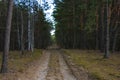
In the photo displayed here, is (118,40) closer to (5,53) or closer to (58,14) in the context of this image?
(58,14)

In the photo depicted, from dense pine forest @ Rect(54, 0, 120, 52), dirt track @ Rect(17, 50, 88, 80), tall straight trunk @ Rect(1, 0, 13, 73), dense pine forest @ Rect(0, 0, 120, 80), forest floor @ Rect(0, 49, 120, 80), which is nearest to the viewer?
dirt track @ Rect(17, 50, 88, 80)

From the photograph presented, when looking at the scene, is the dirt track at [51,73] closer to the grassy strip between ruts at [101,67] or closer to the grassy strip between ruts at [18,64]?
the grassy strip between ruts at [18,64]

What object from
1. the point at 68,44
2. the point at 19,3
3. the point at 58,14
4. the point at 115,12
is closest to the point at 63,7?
the point at 58,14

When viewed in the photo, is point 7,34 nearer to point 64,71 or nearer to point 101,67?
point 64,71

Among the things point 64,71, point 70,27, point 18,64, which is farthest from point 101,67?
point 70,27

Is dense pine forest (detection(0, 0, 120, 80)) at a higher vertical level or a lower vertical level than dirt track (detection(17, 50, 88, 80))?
higher

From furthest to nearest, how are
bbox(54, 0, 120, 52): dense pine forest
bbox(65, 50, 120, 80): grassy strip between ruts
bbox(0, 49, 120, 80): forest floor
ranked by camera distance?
bbox(54, 0, 120, 52): dense pine forest → bbox(65, 50, 120, 80): grassy strip between ruts → bbox(0, 49, 120, 80): forest floor

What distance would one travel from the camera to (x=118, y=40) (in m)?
59.8

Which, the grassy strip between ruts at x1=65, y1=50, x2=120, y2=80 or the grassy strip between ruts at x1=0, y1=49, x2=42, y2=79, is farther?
the grassy strip between ruts at x1=0, y1=49, x2=42, y2=79

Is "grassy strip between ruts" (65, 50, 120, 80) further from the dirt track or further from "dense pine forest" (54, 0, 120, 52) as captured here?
"dense pine forest" (54, 0, 120, 52)

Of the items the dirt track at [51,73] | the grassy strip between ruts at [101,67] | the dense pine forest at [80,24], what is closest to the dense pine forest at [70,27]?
the dense pine forest at [80,24]

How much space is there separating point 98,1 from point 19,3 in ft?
35.9

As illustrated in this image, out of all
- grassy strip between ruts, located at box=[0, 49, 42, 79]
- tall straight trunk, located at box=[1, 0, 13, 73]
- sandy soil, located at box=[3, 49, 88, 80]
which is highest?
tall straight trunk, located at box=[1, 0, 13, 73]

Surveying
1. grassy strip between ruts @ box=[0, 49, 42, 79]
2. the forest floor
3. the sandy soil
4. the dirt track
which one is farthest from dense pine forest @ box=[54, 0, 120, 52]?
the sandy soil
